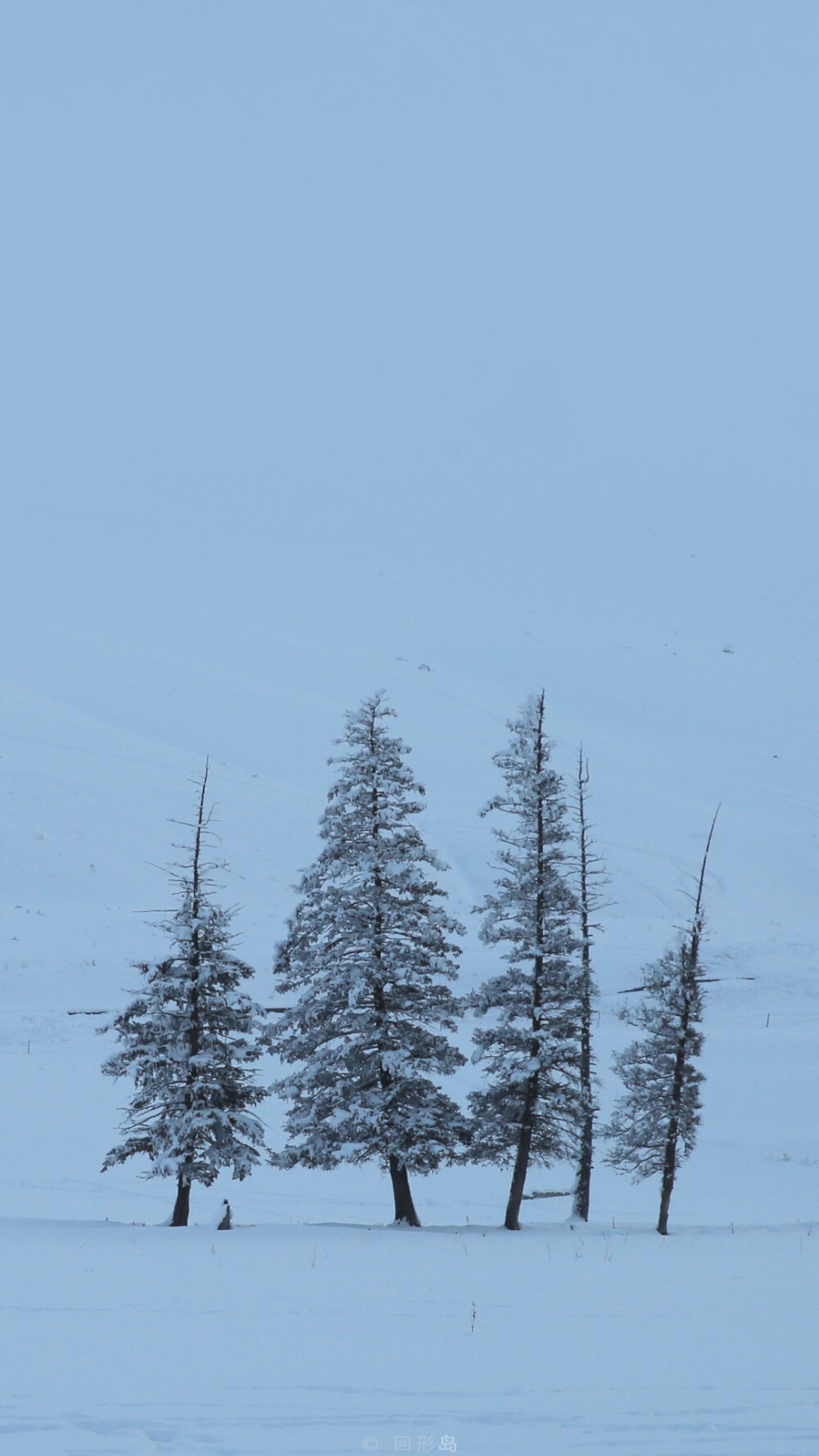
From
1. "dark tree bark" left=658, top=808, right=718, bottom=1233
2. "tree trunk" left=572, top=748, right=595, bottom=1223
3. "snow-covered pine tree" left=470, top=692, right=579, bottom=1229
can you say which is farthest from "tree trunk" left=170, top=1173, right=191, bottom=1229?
"dark tree bark" left=658, top=808, right=718, bottom=1233

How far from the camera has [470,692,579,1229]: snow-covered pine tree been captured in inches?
770

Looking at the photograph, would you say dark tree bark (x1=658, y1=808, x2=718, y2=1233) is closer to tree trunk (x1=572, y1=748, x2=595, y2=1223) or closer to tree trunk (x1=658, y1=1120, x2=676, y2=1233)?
tree trunk (x1=658, y1=1120, x2=676, y2=1233)

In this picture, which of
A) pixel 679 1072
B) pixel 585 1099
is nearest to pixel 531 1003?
pixel 585 1099

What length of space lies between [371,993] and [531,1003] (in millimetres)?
3054

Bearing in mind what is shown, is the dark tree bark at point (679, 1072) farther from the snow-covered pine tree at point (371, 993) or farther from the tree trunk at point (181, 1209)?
the tree trunk at point (181, 1209)

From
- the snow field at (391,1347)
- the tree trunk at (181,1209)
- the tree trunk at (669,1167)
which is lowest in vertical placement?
the snow field at (391,1347)

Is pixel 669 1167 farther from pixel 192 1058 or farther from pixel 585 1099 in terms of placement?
pixel 192 1058

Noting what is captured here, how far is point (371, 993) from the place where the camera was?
65.0 feet

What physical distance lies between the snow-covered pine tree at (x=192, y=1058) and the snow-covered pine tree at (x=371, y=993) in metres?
1.21

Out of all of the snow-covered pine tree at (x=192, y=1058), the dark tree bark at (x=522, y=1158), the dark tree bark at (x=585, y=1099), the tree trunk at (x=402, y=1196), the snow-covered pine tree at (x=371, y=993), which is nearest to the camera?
the snow-covered pine tree at (x=192, y=1058)

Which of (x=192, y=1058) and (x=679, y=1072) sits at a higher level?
(x=679, y=1072)

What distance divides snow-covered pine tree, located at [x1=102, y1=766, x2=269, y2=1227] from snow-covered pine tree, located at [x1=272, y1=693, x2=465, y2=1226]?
3.98 feet

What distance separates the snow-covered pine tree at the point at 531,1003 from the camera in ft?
64.1

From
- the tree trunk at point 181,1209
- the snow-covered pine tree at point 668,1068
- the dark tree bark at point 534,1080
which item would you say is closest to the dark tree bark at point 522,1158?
the dark tree bark at point 534,1080
